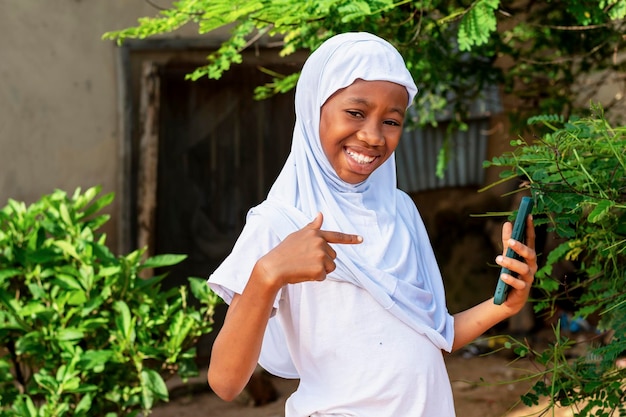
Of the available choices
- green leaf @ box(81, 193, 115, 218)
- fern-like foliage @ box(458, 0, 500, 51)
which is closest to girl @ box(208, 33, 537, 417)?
fern-like foliage @ box(458, 0, 500, 51)

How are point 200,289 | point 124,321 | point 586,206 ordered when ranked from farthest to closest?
point 200,289 < point 124,321 < point 586,206

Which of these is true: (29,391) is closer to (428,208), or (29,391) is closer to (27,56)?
(27,56)

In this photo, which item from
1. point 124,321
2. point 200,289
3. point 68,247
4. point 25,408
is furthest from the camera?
point 200,289

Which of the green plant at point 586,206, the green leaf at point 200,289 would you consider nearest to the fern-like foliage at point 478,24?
the green plant at point 586,206

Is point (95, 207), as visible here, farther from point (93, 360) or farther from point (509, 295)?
point (509, 295)

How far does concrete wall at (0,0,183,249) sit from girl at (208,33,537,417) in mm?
3636

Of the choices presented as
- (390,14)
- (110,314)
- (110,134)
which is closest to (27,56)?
(110,134)

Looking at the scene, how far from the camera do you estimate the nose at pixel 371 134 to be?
7.57 feet

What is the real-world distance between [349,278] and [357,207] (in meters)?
0.18

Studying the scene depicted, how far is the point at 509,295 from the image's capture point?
2.41 m

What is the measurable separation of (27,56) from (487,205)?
3.78 metres

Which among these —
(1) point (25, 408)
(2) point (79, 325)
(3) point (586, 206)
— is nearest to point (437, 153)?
(2) point (79, 325)

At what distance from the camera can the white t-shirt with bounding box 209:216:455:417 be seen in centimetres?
227

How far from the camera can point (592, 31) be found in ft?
17.1
